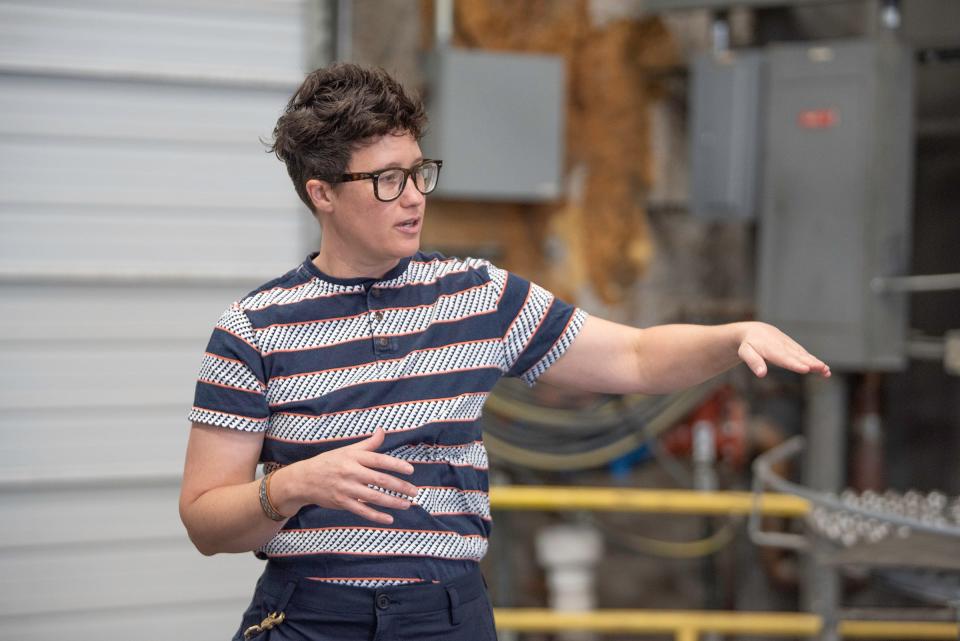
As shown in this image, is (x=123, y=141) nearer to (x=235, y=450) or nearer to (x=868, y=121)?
(x=235, y=450)

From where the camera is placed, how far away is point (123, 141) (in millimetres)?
2854

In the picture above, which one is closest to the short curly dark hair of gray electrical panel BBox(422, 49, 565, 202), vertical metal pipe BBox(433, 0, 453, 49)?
gray electrical panel BBox(422, 49, 565, 202)

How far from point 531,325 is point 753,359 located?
0.38 meters

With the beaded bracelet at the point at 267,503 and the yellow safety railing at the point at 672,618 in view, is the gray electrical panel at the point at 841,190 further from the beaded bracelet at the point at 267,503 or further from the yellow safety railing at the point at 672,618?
the beaded bracelet at the point at 267,503

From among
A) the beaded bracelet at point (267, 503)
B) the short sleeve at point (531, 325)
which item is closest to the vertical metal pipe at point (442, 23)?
the short sleeve at point (531, 325)

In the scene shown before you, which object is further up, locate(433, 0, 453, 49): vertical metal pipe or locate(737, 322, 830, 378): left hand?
locate(433, 0, 453, 49): vertical metal pipe

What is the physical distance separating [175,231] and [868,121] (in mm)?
2590

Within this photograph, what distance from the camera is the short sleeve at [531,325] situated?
5.87 feet

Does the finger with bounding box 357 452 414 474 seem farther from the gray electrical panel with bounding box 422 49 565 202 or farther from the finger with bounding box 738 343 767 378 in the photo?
the gray electrical panel with bounding box 422 49 565 202

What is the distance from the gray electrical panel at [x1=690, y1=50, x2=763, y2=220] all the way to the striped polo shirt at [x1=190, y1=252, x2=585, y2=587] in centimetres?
300

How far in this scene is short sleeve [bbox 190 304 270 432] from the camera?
1611 millimetres

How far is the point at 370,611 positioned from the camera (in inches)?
64.4

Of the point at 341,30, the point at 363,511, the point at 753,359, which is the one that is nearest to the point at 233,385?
the point at 363,511

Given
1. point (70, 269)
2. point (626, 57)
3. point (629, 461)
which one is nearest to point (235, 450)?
point (70, 269)
